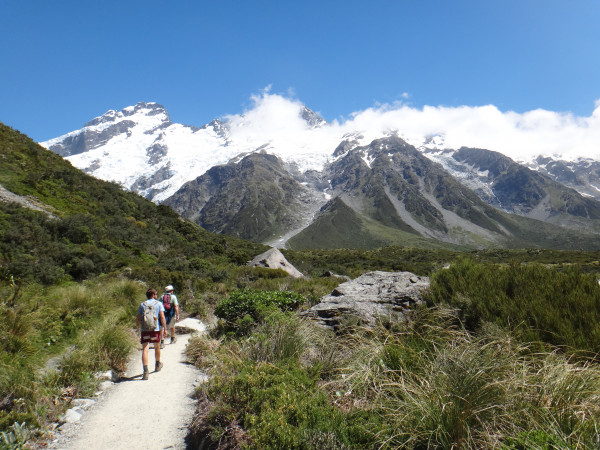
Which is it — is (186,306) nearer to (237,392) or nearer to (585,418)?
(237,392)

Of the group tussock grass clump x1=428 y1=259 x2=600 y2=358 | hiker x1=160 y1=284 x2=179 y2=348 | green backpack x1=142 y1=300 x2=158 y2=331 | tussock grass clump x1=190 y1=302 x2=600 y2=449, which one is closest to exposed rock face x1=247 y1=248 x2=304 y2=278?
hiker x1=160 y1=284 x2=179 y2=348

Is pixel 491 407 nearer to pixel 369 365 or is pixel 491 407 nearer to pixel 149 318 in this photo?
pixel 369 365

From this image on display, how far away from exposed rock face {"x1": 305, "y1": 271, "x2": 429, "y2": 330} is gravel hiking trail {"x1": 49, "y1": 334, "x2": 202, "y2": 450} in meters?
3.12

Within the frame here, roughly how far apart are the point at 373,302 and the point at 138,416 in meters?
5.15

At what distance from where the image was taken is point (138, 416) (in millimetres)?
5297

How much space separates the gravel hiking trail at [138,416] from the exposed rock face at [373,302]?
10.2ft

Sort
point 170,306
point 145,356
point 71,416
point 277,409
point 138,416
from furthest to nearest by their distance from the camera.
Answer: point 170,306 < point 145,356 < point 138,416 < point 71,416 < point 277,409

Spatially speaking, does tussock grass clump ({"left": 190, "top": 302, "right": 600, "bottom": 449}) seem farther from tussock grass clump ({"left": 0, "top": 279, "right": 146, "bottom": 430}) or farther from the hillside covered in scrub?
tussock grass clump ({"left": 0, "top": 279, "right": 146, "bottom": 430})

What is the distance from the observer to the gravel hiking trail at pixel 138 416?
4.61 m

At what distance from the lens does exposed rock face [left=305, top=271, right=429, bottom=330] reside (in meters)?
7.55

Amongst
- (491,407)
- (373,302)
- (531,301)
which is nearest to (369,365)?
(491,407)

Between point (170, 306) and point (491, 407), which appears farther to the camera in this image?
point (170, 306)

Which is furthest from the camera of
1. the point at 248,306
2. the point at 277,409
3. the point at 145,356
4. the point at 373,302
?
the point at 248,306

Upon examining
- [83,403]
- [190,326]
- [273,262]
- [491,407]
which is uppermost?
[491,407]
